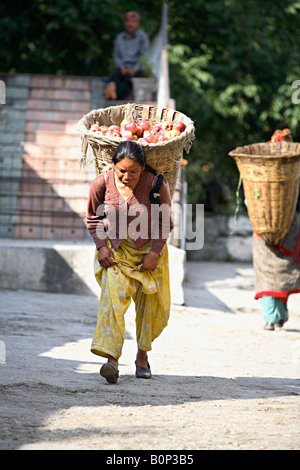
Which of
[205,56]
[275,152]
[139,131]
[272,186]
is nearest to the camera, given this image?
[139,131]

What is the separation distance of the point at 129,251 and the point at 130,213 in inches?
10.7

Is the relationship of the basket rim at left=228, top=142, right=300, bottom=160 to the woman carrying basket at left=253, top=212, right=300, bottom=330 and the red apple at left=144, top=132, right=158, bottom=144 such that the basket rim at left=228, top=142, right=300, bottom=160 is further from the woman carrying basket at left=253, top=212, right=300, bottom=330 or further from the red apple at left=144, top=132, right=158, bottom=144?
the red apple at left=144, top=132, right=158, bottom=144

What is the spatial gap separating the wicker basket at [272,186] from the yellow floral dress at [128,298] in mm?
2043

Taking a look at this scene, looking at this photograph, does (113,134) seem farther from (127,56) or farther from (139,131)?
(127,56)

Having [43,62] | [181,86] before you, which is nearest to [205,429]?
[181,86]

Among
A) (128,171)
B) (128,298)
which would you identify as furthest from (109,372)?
(128,171)

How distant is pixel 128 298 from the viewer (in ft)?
15.5

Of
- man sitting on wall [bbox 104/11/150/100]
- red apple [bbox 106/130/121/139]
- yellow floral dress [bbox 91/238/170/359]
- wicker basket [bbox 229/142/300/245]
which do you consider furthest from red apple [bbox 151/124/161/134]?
man sitting on wall [bbox 104/11/150/100]

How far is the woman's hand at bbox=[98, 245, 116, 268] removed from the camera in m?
4.70

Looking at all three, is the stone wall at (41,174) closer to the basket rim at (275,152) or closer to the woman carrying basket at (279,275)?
the basket rim at (275,152)

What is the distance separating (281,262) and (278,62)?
812 cm

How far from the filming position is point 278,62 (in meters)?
14.3

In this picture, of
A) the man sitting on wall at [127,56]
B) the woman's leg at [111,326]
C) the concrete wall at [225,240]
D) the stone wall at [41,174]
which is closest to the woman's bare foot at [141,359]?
the woman's leg at [111,326]

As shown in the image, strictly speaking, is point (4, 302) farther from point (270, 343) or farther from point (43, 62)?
point (43, 62)
